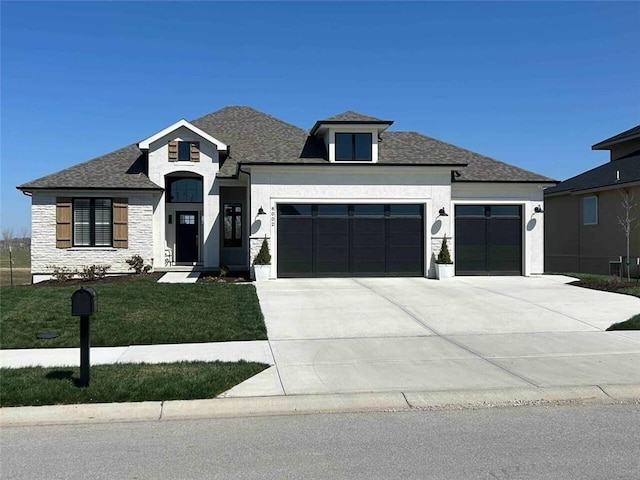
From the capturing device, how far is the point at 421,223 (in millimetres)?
20719

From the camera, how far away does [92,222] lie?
21.7 metres

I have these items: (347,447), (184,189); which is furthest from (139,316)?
(184,189)

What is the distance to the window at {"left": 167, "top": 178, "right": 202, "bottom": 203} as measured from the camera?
23.8m

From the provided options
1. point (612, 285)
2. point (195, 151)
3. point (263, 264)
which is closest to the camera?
point (612, 285)

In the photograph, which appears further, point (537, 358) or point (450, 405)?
point (537, 358)

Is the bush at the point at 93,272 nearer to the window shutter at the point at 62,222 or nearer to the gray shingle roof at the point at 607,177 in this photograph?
the window shutter at the point at 62,222

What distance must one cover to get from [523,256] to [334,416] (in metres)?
17.2

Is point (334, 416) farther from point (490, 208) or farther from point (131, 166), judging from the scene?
point (131, 166)

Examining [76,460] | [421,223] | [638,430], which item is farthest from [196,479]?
[421,223]

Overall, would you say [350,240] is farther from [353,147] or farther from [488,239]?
[488,239]

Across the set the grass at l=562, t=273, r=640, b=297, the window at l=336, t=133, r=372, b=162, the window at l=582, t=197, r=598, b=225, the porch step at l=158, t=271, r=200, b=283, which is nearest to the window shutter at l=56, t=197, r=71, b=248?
the porch step at l=158, t=271, r=200, b=283

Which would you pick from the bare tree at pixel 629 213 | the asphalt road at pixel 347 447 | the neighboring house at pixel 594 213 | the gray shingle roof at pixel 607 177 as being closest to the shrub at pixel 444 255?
the bare tree at pixel 629 213

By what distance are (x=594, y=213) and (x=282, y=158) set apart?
16304mm

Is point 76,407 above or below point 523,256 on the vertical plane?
below
